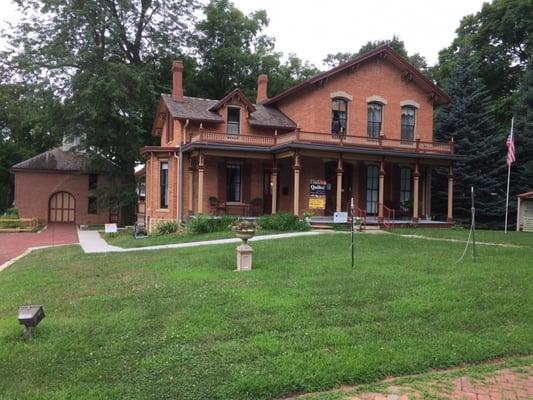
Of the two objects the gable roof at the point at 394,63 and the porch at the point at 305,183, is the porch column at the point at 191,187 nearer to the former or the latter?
the porch at the point at 305,183

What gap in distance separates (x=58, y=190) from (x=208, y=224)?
77.2 feet

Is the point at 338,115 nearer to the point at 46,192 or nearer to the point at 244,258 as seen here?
the point at 244,258

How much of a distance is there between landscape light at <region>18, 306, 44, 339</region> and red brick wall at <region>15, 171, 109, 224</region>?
33761 millimetres

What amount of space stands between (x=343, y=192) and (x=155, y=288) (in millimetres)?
18558

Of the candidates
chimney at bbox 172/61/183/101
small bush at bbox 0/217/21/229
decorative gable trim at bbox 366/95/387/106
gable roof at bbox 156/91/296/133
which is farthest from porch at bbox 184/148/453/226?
small bush at bbox 0/217/21/229

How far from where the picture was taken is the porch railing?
75.2ft

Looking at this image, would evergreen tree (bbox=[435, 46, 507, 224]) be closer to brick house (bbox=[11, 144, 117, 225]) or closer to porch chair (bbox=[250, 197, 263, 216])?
porch chair (bbox=[250, 197, 263, 216])

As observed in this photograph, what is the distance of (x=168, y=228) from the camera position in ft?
75.4

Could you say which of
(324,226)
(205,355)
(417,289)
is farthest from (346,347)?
(324,226)

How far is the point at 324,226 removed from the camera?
846 inches

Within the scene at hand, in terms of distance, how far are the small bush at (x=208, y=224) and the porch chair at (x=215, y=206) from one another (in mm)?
3168

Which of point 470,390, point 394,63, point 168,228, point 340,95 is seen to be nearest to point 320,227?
point 168,228

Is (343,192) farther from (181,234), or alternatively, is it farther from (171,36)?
(171,36)

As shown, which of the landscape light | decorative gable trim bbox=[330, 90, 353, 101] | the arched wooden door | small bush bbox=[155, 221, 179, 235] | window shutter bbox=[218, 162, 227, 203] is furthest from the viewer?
the arched wooden door
